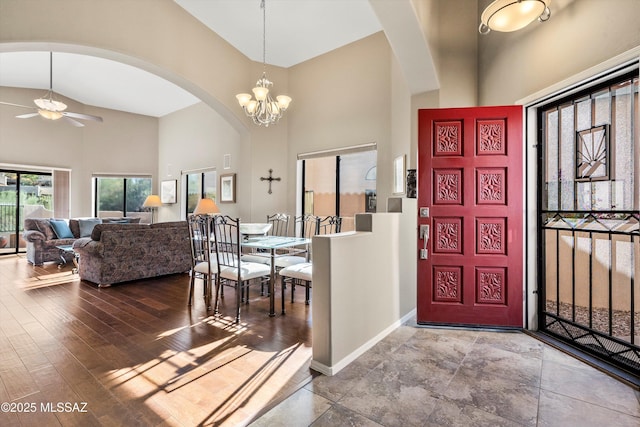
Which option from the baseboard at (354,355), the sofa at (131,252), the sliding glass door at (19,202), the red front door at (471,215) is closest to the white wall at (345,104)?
the red front door at (471,215)

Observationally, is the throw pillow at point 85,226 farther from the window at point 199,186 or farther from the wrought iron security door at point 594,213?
the wrought iron security door at point 594,213

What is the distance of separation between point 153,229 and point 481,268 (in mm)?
4687

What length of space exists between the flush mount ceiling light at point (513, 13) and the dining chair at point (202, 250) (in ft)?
10.4

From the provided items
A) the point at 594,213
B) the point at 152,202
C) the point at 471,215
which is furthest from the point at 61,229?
the point at 594,213

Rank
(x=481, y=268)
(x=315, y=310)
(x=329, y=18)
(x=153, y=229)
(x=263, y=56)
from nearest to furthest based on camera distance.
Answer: (x=315, y=310)
(x=481, y=268)
(x=329, y=18)
(x=153, y=229)
(x=263, y=56)

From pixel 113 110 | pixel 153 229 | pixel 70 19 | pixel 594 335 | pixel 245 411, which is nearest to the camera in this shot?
pixel 245 411

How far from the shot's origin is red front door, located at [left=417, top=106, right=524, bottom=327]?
9.90 feet

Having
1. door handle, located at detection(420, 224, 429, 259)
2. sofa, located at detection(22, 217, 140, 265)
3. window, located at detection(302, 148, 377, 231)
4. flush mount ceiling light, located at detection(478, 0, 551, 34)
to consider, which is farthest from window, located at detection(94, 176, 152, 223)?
flush mount ceiling light, located at detection(478, 0, 551, 34)

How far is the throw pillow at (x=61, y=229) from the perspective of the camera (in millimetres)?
6734

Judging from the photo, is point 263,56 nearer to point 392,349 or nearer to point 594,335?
point 392,349

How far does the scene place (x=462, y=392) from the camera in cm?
206

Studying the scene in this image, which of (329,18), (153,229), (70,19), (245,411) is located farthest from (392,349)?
(70,19)

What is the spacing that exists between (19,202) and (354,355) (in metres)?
9.37

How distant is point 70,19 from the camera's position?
3.90 metres
